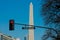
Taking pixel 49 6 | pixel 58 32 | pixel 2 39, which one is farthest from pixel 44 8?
pixel 2 39

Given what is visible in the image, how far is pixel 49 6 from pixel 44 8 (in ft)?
2.75

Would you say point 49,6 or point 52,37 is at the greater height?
point 49,6

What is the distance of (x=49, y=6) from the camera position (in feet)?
95.2

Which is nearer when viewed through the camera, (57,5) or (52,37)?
(57,5)

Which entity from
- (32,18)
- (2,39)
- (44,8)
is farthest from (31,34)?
(2,39)

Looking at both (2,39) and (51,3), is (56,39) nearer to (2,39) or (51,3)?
(51,3)

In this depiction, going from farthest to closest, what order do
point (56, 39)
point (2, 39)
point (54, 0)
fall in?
1. point (2, 39)
2. point (56, 39)
3. point (54, 0)

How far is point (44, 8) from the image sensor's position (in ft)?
97.3

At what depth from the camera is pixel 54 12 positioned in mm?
29500

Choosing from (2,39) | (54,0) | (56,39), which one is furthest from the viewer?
(2,39)

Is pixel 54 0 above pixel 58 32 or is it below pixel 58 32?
above

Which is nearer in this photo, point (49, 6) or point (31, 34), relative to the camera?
point (49, 6)

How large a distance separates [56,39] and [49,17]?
2.74 m

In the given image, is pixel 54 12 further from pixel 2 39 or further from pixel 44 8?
pixel 2 39
